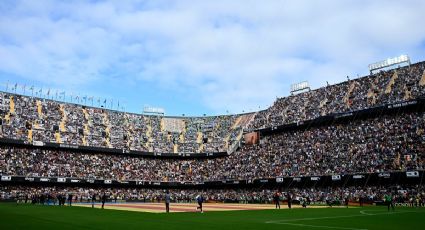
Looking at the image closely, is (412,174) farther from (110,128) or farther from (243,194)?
(110,128)

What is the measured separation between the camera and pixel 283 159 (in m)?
67.7

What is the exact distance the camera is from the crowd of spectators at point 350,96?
61.4 meters

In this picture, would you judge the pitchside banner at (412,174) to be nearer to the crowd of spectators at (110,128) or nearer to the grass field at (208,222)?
the grass field at (208,222)

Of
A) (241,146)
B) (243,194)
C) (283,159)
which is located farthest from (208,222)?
(241,146)

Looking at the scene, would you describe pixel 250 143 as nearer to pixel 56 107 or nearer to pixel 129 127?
pixel 129 127

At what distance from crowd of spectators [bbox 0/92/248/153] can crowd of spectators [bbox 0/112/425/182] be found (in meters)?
2.84

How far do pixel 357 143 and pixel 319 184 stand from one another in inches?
333

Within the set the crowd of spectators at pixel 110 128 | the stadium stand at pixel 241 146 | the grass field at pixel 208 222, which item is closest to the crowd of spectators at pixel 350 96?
the stadium stand at pixel 241 146

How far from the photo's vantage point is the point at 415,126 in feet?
179

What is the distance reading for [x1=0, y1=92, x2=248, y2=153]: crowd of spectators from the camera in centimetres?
7138

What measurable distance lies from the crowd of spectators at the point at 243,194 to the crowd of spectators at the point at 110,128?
9449 mm

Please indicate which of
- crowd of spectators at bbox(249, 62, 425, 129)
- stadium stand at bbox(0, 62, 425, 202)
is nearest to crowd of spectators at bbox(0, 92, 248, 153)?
stadium stand at bbox(0, 62, 425, 202)

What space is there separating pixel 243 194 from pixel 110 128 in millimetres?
33736

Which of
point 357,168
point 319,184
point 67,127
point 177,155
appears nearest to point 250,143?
point 177,155
